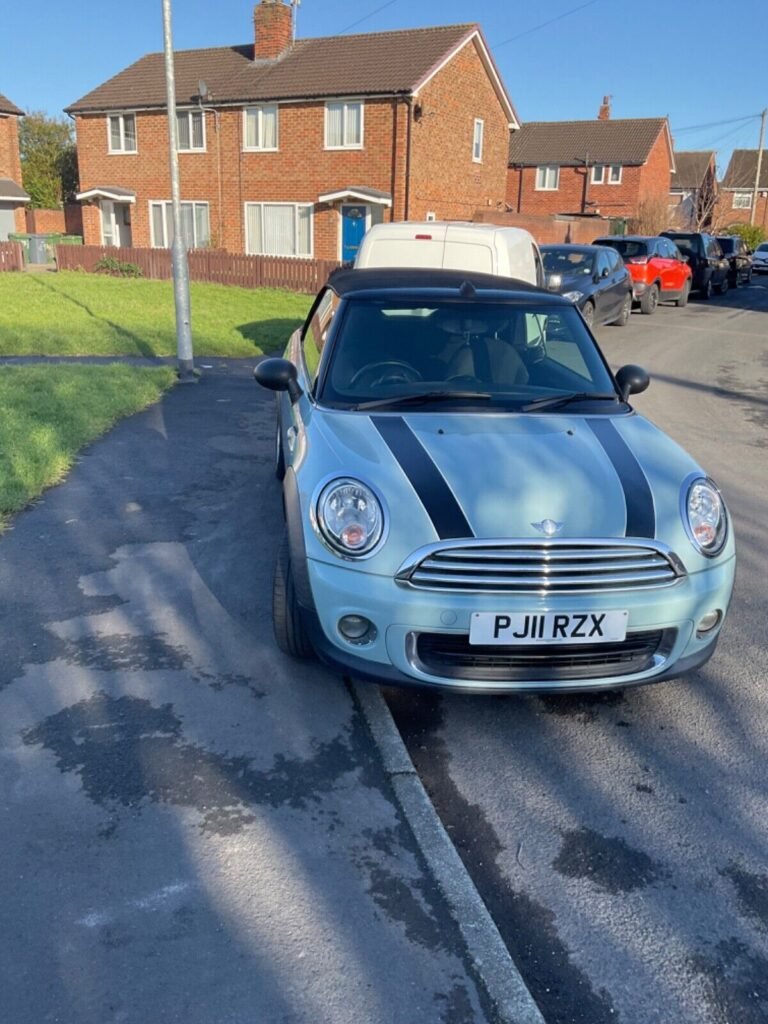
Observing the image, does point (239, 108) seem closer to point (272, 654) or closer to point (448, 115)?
point (448, 115)

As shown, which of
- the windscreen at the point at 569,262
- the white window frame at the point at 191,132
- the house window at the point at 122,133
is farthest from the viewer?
the house window at the point at 122,133

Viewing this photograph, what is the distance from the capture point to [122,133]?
32469 mm

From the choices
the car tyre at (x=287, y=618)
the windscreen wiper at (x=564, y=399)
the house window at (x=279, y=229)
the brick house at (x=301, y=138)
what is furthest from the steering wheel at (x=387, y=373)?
the house window at (x=279, y=229)

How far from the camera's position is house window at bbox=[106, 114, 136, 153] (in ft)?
106

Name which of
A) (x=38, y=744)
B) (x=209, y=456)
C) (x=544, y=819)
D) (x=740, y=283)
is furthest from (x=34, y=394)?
(x=740, y=283)

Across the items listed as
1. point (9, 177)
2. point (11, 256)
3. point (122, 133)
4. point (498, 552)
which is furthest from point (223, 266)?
point (9, 177)

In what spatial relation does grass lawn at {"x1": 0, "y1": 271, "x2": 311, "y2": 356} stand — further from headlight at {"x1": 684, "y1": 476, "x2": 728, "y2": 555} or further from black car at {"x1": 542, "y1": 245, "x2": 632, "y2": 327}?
headlight at {"x1": 684, "y1": 476, "x2": 728, "y2": 555}

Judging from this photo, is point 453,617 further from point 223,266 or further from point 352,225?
point 352,225

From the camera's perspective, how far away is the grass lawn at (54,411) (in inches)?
256

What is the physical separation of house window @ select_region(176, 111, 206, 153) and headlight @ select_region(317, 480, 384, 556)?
30423mm

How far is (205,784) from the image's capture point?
123 inches

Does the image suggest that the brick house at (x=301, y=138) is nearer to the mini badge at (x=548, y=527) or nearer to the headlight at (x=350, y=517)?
the headlight at (x=350, y=517)

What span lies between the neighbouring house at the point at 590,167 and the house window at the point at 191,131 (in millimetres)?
19526

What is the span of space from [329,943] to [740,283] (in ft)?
115
